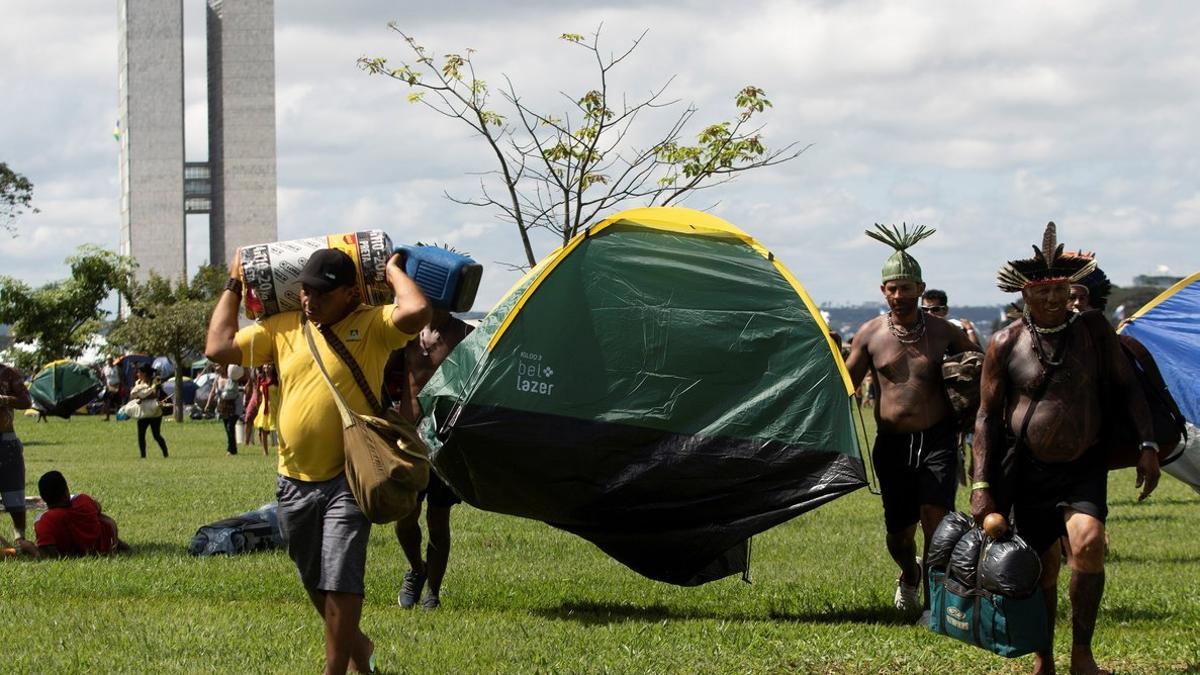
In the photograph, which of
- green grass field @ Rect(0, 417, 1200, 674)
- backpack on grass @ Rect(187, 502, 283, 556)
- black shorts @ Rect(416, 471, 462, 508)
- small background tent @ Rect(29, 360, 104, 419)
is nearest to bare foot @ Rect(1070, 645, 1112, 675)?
green grass field @ Rect(0, 417, 1200, 674)

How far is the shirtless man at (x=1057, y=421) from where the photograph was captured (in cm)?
664

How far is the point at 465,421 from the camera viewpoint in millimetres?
8242

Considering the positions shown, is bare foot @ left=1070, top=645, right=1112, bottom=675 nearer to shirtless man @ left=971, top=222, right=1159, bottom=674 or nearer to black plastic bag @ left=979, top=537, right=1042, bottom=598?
shirtless man @ left=971, top=222, right=1159, bottom=674

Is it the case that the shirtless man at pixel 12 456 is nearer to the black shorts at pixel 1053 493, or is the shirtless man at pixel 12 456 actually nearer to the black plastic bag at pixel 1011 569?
the black shorts at pixel 1053 493

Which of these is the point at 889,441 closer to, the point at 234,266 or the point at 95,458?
the point at 234,266

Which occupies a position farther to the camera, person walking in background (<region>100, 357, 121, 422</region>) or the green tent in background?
person walking in background (<region>100, 357, 121, 422</region>)

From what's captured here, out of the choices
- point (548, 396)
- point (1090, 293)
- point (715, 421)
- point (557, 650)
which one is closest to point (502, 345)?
point (548, 396)

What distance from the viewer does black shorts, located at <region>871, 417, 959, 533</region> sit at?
27.6 feet

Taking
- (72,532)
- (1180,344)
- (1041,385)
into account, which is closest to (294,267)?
(1041,385)

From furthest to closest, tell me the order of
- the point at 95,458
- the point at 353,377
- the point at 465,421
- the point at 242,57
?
the point at 242,57
the point at 95,458
the point at 465,421
the point at 353,377

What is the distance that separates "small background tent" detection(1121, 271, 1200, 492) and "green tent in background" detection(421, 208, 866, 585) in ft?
9.07

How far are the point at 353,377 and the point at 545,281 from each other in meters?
2.55

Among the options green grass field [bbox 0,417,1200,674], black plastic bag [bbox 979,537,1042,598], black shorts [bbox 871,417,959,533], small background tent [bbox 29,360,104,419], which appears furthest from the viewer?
small background tent [bbox 29,360,104,419]

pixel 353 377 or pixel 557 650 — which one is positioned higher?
pixel 353 377
